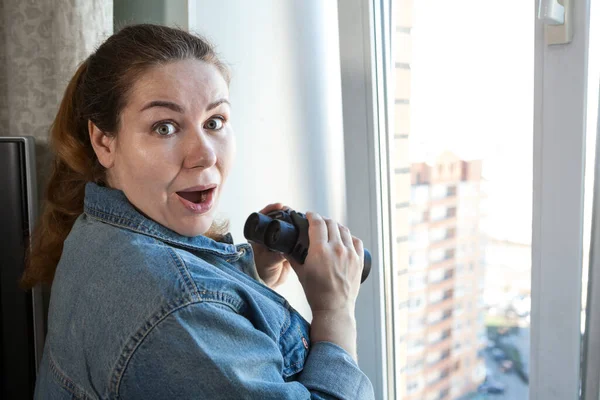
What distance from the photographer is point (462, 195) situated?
56.1 inches

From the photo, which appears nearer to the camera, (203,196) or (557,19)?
(203,196)

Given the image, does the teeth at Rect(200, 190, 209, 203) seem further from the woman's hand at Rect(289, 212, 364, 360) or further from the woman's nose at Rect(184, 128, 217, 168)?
the woman's hand at Rect(289, 212, 364, 360)

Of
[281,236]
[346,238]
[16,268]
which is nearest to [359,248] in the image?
[346,238]

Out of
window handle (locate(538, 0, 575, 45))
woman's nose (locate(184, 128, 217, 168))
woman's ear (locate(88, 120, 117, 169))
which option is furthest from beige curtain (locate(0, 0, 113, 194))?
window handle (locate(538, 0, 575, 45))

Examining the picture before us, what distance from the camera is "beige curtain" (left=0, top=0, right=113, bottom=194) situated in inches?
52.2

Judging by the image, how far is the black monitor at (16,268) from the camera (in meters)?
1.21

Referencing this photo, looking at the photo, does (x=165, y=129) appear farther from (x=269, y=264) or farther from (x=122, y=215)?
(x=269, y=264)

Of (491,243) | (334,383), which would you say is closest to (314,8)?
(491,243)

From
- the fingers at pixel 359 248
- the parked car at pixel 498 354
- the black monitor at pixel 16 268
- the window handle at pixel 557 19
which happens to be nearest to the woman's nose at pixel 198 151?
the fingers at pixel 359 248

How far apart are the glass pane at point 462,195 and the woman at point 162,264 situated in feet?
1.28

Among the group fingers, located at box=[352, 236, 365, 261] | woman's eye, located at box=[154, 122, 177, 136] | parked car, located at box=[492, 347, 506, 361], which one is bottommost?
parked car, located at box=[492, 347, 506, 361]

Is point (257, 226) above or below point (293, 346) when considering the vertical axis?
above

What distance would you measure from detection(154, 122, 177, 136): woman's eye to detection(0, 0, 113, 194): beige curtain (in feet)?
1.71

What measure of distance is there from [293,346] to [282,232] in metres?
0.21
